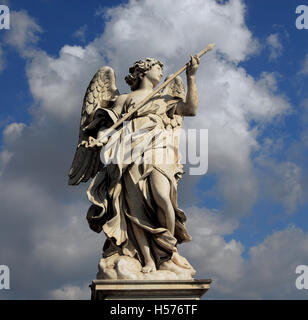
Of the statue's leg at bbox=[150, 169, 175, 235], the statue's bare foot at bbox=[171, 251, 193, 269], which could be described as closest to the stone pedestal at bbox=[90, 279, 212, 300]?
the statue's bare foot at bbox=[171, 251, 193, 269]

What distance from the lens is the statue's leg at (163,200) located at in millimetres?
9852

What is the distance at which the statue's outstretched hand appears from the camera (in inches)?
416

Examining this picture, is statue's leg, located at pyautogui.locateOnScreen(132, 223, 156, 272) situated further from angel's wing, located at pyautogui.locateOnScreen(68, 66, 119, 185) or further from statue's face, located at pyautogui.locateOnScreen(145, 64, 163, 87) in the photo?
statue's face, located at pyautogui.locateOnScreen(145, 64, 163, 87)

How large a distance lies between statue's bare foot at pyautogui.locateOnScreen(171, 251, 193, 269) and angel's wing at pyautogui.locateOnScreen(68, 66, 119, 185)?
7.50ft

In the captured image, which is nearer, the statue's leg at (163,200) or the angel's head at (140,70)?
the statue's leg at (163,200)

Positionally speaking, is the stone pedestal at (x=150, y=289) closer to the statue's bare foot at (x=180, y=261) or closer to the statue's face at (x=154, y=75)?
the statue's bare foot at (x=180, y=261)

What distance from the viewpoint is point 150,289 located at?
359 inches

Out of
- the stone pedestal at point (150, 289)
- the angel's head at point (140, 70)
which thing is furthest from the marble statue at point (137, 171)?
the stone pedestal at point (150, 289)

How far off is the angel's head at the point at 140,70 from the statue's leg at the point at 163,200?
2.27 metres

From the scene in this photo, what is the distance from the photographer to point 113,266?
965 cm
